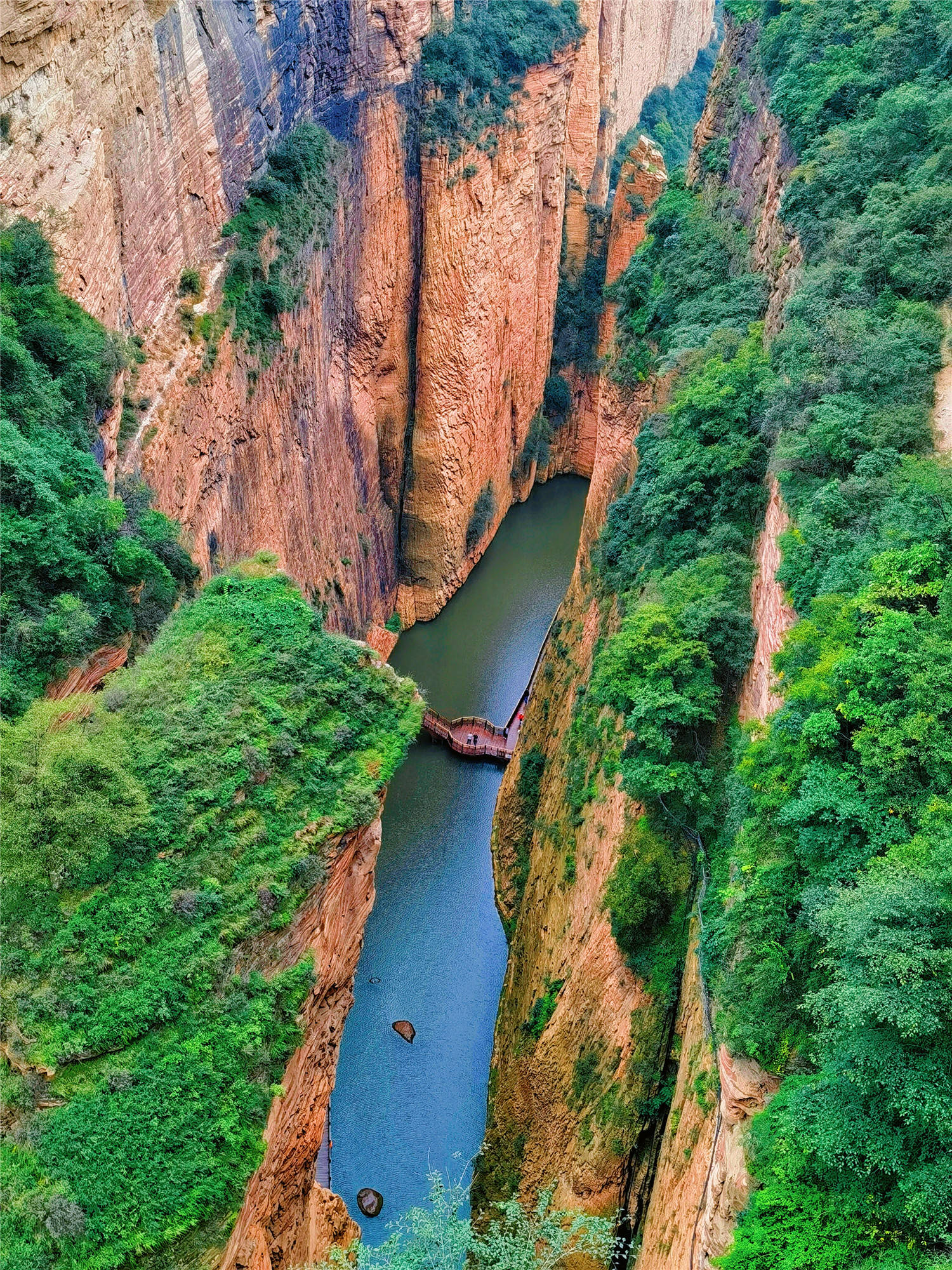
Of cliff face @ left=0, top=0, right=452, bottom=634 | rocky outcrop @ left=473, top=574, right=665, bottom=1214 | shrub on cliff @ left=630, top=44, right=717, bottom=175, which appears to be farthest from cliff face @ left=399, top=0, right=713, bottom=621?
rocky outcrop @ left=473, top=574, right=665, bottom=1214

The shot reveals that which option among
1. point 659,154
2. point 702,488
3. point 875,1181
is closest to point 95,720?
point 875,1181

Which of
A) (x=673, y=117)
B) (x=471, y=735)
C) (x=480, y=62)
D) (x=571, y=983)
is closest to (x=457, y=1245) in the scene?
(x=571, y=983)

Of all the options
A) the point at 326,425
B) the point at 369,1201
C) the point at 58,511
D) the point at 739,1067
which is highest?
the point at 326,425

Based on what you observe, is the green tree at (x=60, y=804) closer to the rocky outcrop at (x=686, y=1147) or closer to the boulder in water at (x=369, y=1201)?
the rocky outcrop at (x=686, y=1147)

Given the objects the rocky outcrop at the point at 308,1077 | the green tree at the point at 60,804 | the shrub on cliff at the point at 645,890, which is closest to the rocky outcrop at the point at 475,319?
the shrub on cliff at the point at 645,890

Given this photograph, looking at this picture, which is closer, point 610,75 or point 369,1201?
point 369,1201

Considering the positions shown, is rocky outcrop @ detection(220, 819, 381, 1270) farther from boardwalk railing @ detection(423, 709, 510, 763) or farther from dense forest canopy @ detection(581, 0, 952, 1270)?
boardwalk railing @ detection(423, 709, 510, 763)

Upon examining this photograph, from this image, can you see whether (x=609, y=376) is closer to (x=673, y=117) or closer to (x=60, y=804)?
(x=60, y=804)
